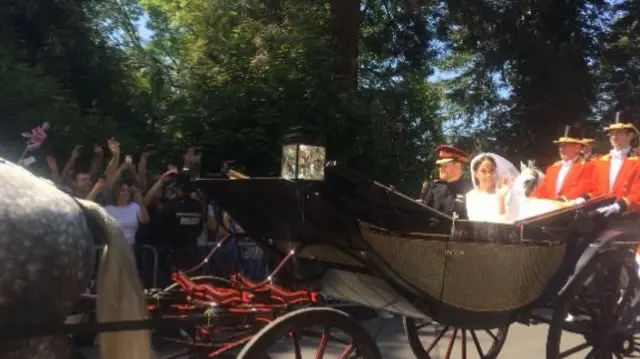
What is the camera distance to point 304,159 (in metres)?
3.95

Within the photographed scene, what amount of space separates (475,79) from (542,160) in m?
2.69

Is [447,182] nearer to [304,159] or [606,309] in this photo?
[606,309]

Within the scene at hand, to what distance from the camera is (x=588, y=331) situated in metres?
5.65

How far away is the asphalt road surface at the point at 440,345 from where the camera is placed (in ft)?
23.3

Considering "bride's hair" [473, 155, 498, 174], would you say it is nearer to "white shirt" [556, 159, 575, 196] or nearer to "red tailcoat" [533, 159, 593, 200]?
"red tailcoat" [533, 159, 593, 200]

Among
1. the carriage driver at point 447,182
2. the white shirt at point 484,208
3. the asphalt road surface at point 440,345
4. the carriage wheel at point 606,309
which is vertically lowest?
the asphalt road surface at point 440,345

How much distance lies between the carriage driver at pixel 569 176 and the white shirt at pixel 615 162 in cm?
30

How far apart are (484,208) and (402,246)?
1.71 meters

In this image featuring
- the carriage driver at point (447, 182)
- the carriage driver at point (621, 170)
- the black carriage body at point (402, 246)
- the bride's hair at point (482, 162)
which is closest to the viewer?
the black carriage body at point (402, 246)

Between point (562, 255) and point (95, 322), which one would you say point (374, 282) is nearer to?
point (562, 255)

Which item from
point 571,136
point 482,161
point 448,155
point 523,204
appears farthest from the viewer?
point 571,136

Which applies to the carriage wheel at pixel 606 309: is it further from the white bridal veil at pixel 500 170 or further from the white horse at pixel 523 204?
the white bridal veil at pixel 500 170

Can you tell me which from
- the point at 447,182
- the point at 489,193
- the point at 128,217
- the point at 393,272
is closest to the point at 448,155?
the point at 447,182

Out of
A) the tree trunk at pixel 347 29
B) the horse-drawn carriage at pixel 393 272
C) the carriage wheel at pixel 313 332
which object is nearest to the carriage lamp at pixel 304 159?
the horse-drawn carriage at pixel 393 272
